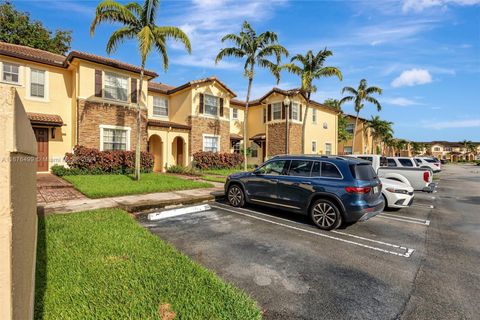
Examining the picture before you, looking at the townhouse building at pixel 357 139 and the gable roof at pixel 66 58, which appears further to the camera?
the townhouse building at pixel 357 139

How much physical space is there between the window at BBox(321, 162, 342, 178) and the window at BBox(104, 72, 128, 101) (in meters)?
14.8

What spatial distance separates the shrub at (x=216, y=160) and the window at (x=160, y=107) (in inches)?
187

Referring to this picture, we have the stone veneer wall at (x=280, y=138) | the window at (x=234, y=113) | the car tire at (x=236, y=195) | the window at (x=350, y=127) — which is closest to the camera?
the car tire at (x=236, y=195)

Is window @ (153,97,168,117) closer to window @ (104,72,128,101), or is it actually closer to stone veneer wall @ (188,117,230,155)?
stone veneer wall @ (188,117,230,155)

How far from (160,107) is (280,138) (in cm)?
1121

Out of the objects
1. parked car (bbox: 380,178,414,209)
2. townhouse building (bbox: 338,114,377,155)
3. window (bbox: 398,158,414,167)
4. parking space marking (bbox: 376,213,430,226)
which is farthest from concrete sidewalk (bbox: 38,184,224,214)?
townhouse building (bbox: 338,114,377,155)

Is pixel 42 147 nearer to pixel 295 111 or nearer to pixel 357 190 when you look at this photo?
pixel 357 190

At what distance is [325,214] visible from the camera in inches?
250

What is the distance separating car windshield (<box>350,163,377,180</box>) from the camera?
621 centimetres

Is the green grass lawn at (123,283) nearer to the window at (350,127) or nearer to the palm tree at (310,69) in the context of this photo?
the palm tree at (310,69)

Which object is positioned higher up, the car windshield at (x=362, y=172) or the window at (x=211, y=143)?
the window at (x=211, y=143)

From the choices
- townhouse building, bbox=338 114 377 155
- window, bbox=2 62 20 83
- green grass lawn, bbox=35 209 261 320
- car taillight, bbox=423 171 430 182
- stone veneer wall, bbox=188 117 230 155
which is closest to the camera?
green grass lawn, bbox=35 209 261 320

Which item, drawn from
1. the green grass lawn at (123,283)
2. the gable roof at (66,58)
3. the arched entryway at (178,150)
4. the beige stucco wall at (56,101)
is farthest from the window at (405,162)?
the beige stucco wall at (56,101)

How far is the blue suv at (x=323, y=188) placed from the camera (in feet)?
19.8
